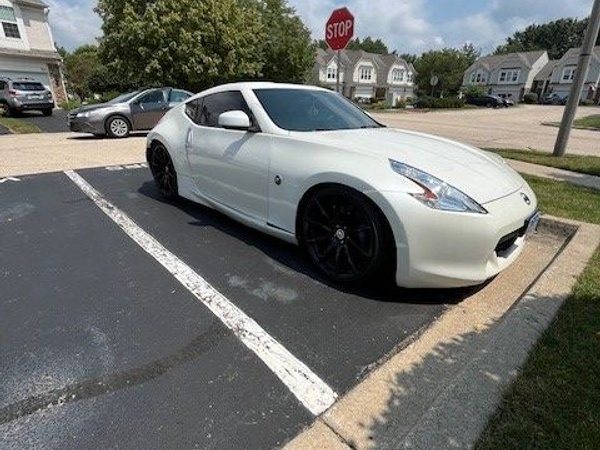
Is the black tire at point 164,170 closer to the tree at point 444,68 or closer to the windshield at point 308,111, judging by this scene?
the windshield at point 308,111

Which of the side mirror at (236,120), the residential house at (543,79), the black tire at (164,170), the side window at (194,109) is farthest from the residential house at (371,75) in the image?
the side mirror at (236,120)

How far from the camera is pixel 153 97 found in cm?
1110

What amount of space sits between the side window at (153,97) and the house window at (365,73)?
177ft

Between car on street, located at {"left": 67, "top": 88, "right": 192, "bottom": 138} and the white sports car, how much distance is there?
25.8ft

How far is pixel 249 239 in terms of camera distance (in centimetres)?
374

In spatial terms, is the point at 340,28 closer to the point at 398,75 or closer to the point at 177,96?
the point at 177,96

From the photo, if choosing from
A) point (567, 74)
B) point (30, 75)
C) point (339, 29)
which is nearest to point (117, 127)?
point (339, 29)

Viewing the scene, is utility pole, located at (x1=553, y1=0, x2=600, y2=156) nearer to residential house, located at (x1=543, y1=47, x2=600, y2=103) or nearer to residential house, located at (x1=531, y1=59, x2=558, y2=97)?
residential house, located at (x1=543, y1=47, x2=600, y2=103)

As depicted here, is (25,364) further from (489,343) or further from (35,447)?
(489,343)

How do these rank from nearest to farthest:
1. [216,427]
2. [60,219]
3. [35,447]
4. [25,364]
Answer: [35,447] → [216,427] → [25,364] → [60,219]

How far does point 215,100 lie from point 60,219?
2147 millimetres

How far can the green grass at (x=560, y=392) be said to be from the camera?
1572mm

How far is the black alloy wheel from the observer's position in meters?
2.58

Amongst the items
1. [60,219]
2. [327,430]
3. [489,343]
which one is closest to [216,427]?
[327,430]
